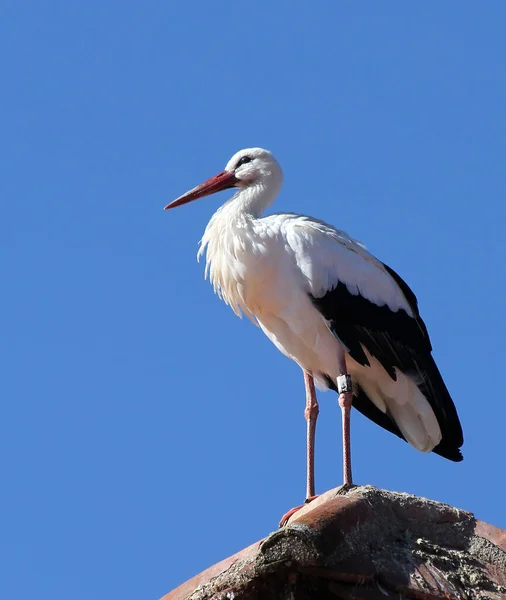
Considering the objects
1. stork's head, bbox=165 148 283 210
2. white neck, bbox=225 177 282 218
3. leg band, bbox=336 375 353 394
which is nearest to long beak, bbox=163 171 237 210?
stork's head, bbox=165 148 283 210

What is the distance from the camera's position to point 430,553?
524 centimetres

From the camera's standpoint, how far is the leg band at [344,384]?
26.6 ft

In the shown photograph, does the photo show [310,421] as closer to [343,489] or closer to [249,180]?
[249,180]

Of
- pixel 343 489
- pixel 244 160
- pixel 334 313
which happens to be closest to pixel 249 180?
pixel 244 160

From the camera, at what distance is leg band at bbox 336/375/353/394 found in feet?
26.6

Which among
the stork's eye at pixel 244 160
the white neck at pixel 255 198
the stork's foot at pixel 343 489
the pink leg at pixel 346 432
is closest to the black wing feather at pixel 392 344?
the pink leg at pixel 346 432

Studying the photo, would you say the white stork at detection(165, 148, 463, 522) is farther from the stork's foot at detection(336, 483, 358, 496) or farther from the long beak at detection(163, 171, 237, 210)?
the stork's foot at detection(336, 483, 358, 496)

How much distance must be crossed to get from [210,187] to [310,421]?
78.4 inches

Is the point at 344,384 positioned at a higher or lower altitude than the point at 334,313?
lower

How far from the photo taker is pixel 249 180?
9.14 metres

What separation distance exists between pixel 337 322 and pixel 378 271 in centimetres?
57

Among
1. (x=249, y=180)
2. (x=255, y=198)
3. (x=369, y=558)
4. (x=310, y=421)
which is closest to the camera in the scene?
(x=369, y=558)

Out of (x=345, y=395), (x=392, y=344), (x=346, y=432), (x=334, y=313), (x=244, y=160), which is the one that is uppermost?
(x=244, y=160)

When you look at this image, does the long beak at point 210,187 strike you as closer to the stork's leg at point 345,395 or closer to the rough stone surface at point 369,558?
the stork's leg at point 345,395
